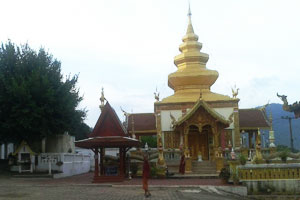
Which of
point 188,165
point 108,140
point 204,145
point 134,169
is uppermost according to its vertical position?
point 108,140

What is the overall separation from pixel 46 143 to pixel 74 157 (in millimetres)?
4043

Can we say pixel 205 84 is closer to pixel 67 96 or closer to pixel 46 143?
pixel 67 96

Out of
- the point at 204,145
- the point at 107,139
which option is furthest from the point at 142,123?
the point at 107,139

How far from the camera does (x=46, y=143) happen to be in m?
30.4

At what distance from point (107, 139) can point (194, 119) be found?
810 cm

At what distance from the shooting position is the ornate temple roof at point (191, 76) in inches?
1137

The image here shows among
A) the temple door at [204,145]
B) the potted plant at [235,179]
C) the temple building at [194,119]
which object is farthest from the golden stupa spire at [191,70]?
the potted plant at [235,179]

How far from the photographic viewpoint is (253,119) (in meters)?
28.9

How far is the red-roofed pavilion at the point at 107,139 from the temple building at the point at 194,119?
4011 millimetres

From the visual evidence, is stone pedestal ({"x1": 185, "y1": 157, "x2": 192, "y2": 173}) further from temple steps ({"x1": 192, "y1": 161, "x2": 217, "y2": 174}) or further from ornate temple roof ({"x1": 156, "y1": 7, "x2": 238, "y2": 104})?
ornate temple roof ({"x1": 156, "y1": 7, "x2": 238, "y2": 104})

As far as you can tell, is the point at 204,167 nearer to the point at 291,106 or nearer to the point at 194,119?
the point at 194,119

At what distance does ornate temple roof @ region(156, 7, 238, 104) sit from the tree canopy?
735 cm

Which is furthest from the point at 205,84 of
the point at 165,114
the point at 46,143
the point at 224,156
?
the point at 46,143

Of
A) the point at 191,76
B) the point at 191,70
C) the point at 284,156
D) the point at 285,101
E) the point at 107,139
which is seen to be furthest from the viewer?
the point at 191,70
